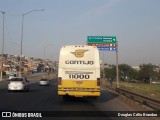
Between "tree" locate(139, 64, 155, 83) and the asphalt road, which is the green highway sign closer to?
the asphalt road

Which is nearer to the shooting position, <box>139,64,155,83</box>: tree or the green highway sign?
the green highway sign

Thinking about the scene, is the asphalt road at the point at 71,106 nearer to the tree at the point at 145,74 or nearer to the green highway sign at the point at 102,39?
the green highway sign at the point at 102,39

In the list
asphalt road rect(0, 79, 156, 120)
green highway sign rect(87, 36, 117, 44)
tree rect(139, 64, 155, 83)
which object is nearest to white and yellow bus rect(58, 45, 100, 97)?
asphalt road rect(0, 79, 156, 120)

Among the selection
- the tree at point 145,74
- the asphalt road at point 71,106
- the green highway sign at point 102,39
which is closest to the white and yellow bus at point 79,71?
the asphalt road at point 71,106

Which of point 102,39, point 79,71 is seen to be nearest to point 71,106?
point 79,71

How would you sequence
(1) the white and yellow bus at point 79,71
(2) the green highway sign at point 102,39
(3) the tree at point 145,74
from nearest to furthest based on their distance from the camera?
(1) the white and yellow bus at point 79,71, (2) the green highway sign at point 102,39, (3) the tree at point 145,74

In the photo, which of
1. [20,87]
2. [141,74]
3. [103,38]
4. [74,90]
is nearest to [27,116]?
[74,90]

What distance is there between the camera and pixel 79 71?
859 inches

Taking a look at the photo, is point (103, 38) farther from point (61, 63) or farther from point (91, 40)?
point (61, 63)

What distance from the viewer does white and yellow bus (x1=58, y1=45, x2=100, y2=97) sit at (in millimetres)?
21453

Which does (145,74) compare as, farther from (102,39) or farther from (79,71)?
(79,71)

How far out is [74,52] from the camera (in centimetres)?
2220

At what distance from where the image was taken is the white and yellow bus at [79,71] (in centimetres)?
2145

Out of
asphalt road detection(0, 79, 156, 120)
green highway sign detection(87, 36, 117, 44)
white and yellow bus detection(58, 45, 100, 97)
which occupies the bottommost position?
asphalt road detection(0, 79, 156, 120)
